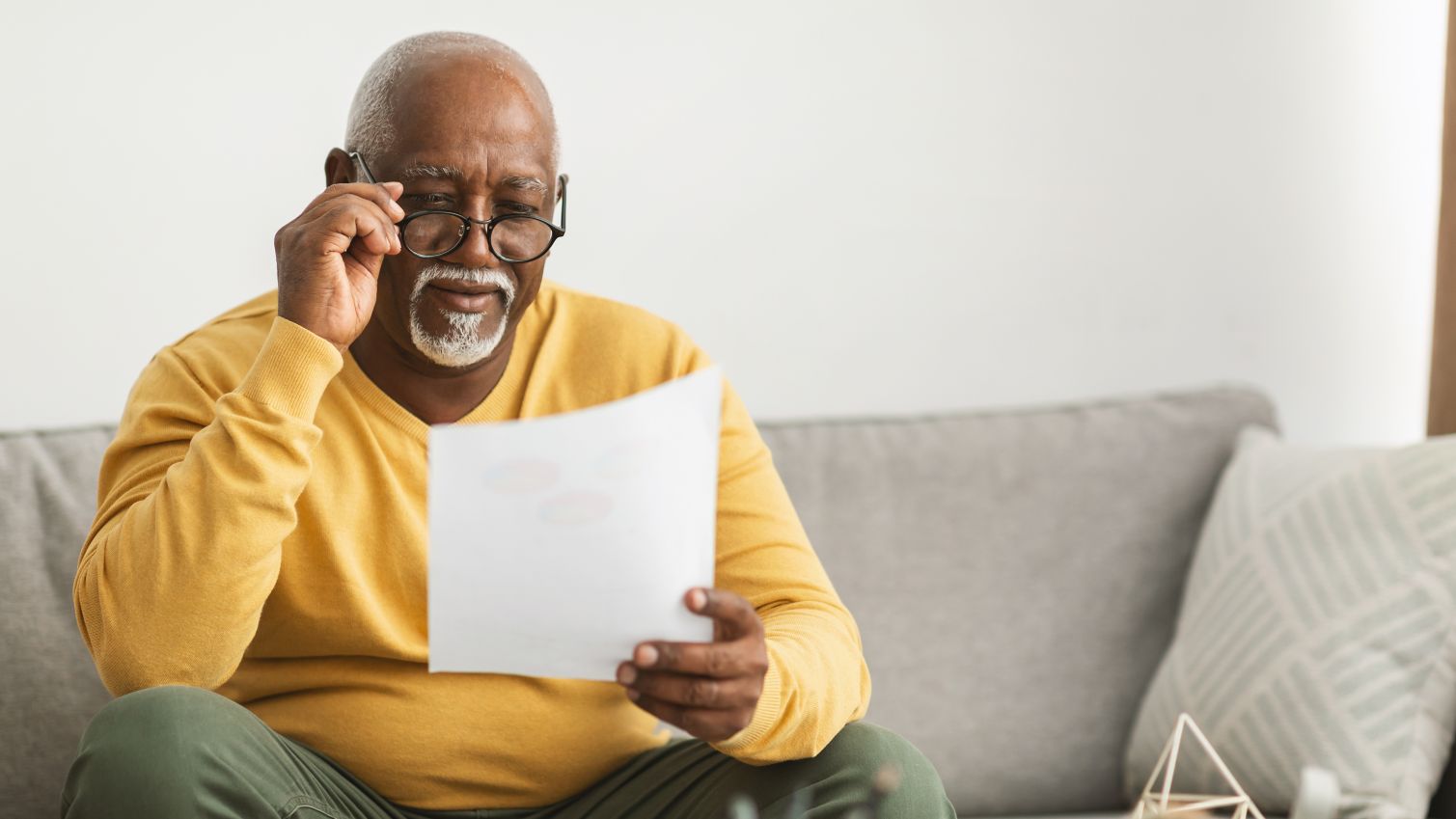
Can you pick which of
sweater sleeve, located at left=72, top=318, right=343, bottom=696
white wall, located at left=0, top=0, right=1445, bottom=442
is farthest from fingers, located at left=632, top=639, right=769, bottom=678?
white wall, located at left=0, top=0, right=1445, bottom=442

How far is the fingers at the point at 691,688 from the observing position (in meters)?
1.11

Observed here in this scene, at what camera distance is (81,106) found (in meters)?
2.05

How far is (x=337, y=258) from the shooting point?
1364mm

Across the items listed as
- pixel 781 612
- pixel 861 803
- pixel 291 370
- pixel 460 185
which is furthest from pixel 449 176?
pixel 861 803

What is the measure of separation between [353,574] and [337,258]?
31 centimetres

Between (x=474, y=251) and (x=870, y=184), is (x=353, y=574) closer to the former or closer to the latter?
(x=474, y=251)

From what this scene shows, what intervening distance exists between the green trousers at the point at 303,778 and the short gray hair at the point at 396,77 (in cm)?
61

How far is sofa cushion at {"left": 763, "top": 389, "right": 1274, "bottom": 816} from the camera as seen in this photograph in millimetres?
1974

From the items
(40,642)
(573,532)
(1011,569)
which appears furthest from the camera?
(1011,569)

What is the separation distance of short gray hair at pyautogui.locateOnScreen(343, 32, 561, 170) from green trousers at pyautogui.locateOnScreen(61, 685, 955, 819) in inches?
23.9

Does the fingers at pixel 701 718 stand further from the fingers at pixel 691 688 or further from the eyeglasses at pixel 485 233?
the eyeglasses at pixel 485 233

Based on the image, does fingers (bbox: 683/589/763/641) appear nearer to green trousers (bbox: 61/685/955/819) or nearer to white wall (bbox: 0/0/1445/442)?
green trousers (bbox: 61/685/955/819)

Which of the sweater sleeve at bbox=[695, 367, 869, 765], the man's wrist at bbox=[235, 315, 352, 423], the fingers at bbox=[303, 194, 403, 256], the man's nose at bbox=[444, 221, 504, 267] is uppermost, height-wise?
the fingers at bbox=[303, 194, 403, 256]

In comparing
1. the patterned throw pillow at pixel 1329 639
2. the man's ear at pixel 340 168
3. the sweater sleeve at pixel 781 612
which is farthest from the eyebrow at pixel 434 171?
the patterned throw pillow at pixel 1329 639
